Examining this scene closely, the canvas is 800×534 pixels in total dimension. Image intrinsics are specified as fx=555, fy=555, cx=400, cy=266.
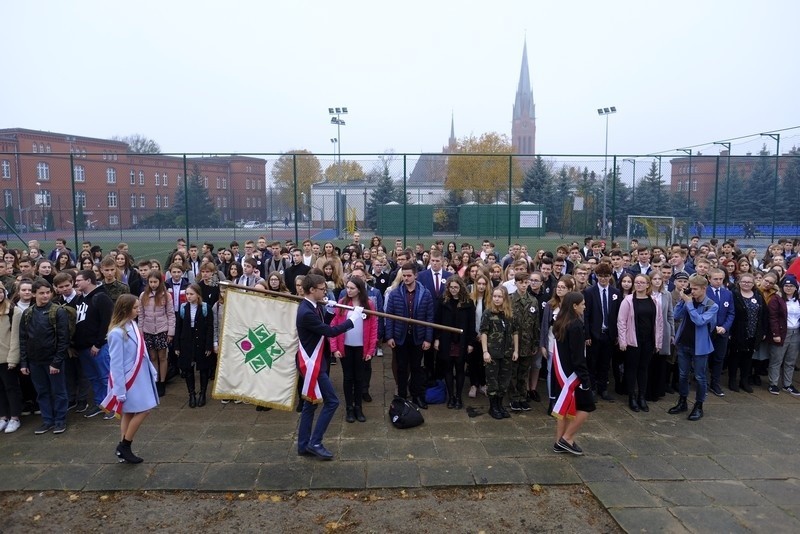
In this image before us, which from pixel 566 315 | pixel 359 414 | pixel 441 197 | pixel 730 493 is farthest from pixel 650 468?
pixel 441 197

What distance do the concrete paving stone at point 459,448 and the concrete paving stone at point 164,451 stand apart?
273 centimetres

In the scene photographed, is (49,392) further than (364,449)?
Yes

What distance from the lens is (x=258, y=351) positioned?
6.26 m

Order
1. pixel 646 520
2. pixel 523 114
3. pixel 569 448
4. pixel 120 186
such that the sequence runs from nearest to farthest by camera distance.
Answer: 1. pixel 646 520
2. pixel 569 448
3. pixel 120 186
4. pixel 523 114

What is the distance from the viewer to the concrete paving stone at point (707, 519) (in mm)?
4523

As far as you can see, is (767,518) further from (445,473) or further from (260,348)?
(260,348)

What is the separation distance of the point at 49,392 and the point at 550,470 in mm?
5827

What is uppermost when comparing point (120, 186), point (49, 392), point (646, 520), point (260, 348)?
point (120, 186)

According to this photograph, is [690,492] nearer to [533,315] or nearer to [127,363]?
[533,315]

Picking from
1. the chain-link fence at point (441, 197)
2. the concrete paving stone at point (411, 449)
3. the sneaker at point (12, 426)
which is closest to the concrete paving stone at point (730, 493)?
the concrete paving stone at point (411, 449)

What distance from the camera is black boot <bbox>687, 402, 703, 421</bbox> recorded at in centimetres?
689

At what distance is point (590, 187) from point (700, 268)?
10016 millimetres

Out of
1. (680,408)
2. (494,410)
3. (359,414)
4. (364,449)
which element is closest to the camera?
(364,449)

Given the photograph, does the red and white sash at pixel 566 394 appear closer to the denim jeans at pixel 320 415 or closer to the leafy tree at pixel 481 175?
the denim jeans at pixel 320 415
